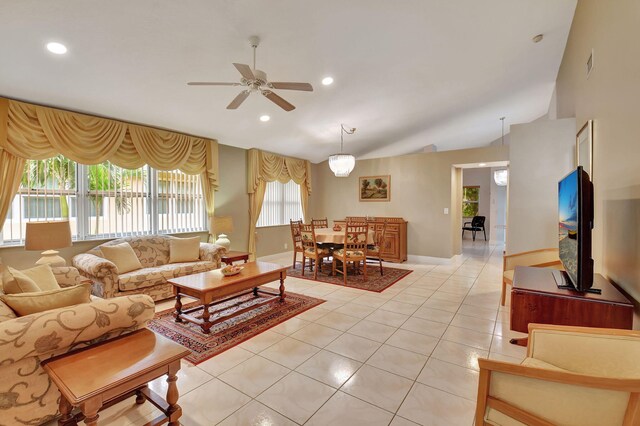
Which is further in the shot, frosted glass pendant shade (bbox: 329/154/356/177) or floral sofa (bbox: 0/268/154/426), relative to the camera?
frosted glass pendant shade (bbox: 329/154/356/177)

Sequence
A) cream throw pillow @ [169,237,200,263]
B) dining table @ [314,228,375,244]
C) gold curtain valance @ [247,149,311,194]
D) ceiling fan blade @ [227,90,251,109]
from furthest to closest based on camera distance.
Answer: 1. gold curtain valance @ [247,149,311,194]
2. dining table @ [314,228,375,244]
3. cream throw pillow @ [169,237,200,263]
4. ceiling fan blade @ [227,90,251,109]

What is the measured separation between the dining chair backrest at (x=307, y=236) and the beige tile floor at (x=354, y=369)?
149 centimetres

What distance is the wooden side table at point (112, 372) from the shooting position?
1277mm

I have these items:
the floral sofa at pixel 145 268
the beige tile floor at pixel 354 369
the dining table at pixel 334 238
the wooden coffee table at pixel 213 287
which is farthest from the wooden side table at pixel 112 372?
the dining table at pixel 334 238

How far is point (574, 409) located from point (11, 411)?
2.63 metres

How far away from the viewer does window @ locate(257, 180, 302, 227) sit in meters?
6.86

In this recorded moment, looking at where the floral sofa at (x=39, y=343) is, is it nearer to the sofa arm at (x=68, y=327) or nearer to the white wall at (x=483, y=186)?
the sofa arm at (x=68, y=327)

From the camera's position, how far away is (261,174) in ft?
20.7

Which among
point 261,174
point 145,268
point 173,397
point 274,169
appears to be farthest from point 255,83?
point 274,169

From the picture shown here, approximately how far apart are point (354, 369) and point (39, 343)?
196 centimetres

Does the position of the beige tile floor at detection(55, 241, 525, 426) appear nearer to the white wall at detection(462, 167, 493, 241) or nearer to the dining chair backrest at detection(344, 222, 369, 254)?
the dining chair backrest at detection(344, 222, 369, 254)

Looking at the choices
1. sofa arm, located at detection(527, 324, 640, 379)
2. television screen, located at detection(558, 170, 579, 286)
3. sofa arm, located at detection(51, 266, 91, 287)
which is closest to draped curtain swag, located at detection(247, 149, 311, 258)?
sofa arm, located at detection(51, 266, 91, 287)

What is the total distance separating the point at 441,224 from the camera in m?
6.31

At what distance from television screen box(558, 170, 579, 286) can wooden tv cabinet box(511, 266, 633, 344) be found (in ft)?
0.48
